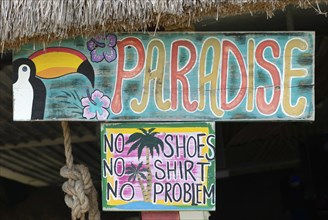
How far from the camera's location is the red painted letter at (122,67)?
2447mm

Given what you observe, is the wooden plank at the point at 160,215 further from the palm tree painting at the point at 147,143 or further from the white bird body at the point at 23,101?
the white bird body at the point at 23,101

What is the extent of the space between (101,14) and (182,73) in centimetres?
42

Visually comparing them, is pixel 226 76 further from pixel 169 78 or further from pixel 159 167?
pixel 159 167

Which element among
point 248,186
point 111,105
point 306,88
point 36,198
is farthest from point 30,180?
point 306,88

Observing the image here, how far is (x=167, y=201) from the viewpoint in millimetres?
2430

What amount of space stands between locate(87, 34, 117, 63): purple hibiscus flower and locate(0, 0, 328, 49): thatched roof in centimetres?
8

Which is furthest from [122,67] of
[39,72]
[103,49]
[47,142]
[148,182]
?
[47,142]

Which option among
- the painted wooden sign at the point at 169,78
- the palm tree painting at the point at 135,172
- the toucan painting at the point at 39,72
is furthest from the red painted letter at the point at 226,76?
the toucan painting at the point at 39,72

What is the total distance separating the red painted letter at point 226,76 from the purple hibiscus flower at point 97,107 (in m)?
0.49

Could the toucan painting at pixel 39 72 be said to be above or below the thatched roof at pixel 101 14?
below

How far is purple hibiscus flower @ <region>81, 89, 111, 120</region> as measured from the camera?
2.45 m

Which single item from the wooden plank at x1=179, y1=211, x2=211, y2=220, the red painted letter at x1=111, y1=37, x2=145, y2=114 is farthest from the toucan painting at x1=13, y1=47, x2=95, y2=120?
the wooden plank at x1=179, y1=211, x2=211, y2=220

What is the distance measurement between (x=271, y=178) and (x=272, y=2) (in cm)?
394

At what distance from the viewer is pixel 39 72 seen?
8.15ft
